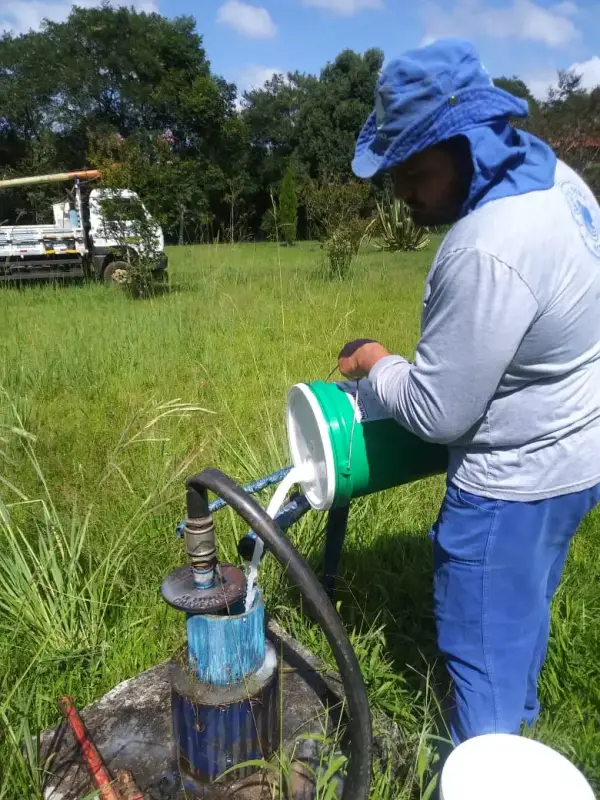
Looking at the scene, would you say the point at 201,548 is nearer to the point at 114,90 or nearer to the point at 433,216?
the point at 433,216

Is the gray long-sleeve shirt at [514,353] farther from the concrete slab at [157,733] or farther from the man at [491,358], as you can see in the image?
the concrete slab at [157,733]

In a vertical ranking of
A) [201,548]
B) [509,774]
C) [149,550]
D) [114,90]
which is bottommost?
[149,550]

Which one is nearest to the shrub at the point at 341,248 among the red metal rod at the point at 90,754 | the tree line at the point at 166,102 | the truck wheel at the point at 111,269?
the truck wheel at the point at 111,269

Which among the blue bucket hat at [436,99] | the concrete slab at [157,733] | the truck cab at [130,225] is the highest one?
the truck cab at [130,225]

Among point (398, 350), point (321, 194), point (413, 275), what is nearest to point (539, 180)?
point (398, 350)

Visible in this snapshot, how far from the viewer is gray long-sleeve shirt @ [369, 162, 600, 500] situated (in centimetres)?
104

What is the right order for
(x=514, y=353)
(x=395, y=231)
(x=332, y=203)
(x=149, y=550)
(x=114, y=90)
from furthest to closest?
(x=114, y=90) < (x=395, y=231) < (x=332, y=203) < (x=149, y=550) < (x=514, y=353)

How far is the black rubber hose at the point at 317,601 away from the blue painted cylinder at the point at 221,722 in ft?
0.77

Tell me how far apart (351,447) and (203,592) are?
42 cm

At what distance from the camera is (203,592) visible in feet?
3.92

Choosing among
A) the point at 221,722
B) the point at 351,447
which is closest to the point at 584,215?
the point at 351,447

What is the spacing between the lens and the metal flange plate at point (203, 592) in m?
1.17

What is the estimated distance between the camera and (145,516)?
88.6 inches

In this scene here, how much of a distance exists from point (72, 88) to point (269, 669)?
36.1 meters
